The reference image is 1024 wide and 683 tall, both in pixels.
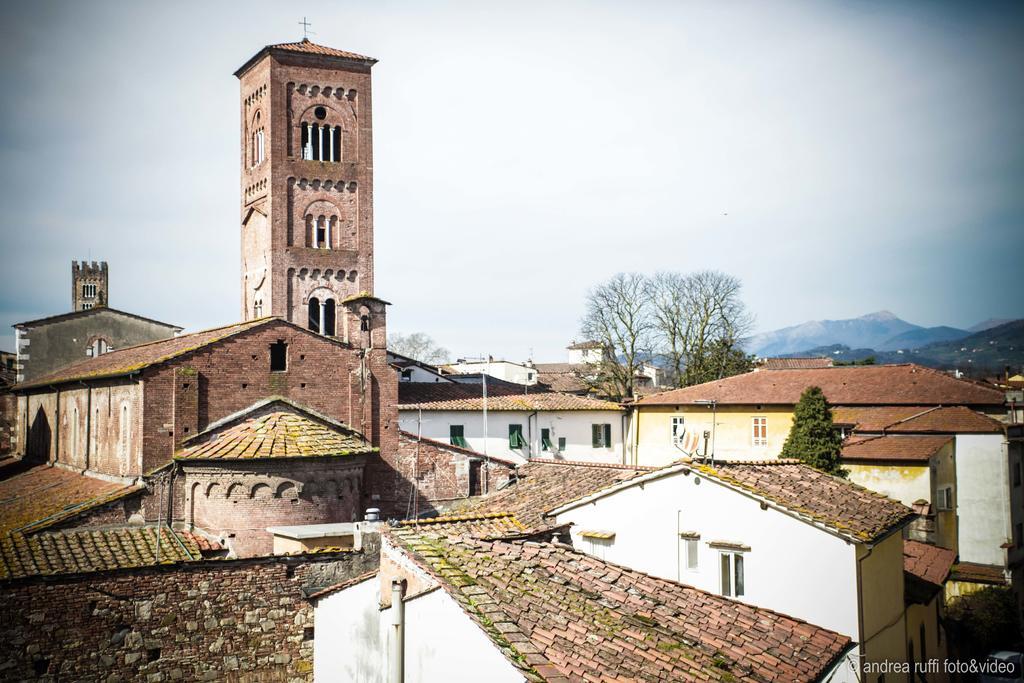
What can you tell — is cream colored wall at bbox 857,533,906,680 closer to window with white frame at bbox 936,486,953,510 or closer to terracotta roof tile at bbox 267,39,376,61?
window with white frame at bbox 936,486,953,510

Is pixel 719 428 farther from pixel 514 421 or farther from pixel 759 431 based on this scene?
pixel 514 421

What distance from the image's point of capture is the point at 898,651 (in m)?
16.4

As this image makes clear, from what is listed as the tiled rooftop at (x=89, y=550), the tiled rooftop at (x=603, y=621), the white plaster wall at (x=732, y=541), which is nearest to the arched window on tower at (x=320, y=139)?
the tiled rooftop at (x=89, y=550)

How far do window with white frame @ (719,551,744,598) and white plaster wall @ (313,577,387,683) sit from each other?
6.16 meters

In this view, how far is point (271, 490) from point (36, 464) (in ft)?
57.9

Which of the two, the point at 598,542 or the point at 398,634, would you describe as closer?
the point at 398,634

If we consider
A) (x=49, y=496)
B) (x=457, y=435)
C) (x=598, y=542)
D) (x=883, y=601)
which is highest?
Result: (x=457, y=435)

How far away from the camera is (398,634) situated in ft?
38.5

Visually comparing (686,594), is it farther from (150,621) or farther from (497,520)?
(150,621)

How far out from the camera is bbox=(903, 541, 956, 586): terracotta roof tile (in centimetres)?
1977

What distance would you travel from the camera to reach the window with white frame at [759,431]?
41.0 m

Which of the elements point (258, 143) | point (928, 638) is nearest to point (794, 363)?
point (258, 143)

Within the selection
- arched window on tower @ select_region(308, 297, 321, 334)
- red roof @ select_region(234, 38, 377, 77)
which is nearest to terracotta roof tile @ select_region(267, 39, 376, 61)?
red roof @ select_region(234, 38, 377, 77)

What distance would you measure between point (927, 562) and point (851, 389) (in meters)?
20.3
